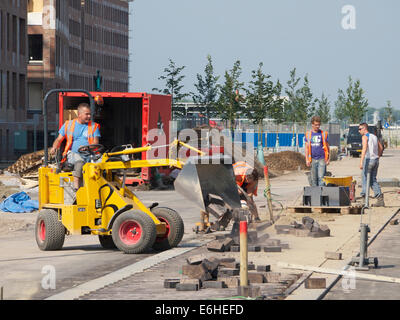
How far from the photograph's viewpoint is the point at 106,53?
135m

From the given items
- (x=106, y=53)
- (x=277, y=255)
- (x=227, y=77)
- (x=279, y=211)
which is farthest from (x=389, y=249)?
(x=106, y=53)

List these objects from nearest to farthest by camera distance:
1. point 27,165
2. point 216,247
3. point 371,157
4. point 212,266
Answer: point 212,266
point 216,247
point 371,157
point 27,165

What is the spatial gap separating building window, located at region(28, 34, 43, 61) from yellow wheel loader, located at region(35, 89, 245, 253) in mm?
72893

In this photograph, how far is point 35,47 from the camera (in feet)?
284

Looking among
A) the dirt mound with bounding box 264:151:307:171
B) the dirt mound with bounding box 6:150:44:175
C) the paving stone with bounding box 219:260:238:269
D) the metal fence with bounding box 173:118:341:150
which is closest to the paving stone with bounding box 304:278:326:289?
the paving stone with bounding box 219:260:238:269

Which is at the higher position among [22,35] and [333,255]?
[22,35]

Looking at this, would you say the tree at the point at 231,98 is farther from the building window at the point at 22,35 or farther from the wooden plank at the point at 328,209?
the wooden plank at the point at 328,209

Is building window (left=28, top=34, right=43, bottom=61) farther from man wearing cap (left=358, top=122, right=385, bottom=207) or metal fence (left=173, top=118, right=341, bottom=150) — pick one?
man wearing cap (left=358, top=122, right=385, bottom=207)

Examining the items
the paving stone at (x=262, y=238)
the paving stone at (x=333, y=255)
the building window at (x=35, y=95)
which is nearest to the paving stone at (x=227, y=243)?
the paving stone at (x=262, y=238)

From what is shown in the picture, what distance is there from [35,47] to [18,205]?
65.7 meters

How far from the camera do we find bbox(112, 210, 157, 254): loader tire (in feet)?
45.2

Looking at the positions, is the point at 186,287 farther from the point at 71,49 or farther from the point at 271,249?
the point at 71,49

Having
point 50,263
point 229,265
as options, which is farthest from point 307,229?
point 50,263

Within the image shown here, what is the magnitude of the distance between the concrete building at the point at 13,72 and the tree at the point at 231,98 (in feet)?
37.6
